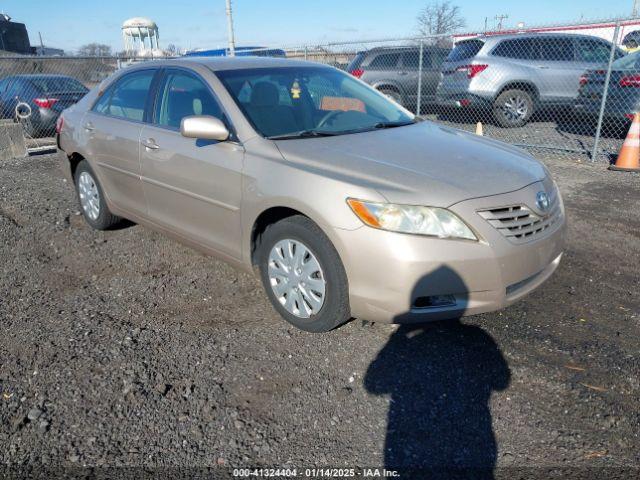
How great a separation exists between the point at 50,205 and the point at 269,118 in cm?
380

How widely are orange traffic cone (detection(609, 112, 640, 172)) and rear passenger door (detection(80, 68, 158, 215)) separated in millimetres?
6363

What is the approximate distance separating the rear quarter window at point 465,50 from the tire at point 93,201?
26.4ft

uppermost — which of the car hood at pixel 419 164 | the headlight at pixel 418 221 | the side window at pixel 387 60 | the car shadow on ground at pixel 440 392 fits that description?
the side window at pixel 387 60

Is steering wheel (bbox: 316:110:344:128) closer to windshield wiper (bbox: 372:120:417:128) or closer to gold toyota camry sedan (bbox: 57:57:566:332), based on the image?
gold toyota camry sedan (bbox: 57:57:566:332)

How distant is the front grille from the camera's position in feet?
9.18

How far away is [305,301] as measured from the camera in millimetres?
3172

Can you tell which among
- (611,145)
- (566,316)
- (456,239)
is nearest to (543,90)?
(611,145)

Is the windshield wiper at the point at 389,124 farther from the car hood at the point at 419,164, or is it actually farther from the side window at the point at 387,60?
the side window at the point at 387,60

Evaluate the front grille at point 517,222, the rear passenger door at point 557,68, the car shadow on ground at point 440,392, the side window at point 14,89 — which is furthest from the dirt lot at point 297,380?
the side window at point 14,89

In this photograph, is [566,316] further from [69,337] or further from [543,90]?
[543,90]

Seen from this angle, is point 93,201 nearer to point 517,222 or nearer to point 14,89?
point 517,222

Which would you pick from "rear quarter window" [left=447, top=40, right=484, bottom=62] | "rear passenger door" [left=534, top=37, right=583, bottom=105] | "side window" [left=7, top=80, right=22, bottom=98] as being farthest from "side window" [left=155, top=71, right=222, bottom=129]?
"side window" [left=7, top=80, right=22, bottom=98]

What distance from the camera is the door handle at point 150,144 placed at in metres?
3.94

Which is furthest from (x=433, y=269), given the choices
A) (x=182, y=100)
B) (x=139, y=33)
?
(x=139, y=33)
